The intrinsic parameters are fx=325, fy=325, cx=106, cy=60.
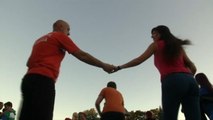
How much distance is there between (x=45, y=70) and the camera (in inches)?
156

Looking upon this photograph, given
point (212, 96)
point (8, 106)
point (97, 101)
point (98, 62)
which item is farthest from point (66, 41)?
point (8, 106)

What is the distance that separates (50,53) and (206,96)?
12.2 feet

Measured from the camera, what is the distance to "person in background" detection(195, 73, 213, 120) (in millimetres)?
6527

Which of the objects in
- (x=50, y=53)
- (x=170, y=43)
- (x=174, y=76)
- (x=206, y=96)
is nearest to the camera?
(x=50, y=53)

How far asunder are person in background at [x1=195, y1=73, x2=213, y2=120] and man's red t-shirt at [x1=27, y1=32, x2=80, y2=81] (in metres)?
3.39

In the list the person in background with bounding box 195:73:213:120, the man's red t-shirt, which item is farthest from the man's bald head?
the person in background with bounding box 195:73:213:120

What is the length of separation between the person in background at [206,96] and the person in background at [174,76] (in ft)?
Answer: 5.74

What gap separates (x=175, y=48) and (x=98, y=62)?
1218 mm

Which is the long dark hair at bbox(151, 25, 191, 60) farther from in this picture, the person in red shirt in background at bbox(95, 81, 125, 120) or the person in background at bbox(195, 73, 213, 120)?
the person in red shirt in background at bbox(95, 81, 125, 120)

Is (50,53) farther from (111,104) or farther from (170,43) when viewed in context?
(111,104)

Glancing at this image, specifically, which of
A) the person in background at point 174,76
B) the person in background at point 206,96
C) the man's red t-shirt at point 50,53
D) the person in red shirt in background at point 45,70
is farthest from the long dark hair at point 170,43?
the person in background at point 206,96

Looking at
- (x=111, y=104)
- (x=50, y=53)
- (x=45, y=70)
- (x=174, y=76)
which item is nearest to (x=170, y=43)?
(x=174, y=76)

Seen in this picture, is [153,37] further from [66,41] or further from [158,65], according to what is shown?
[66,41]

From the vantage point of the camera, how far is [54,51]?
13.6ft
